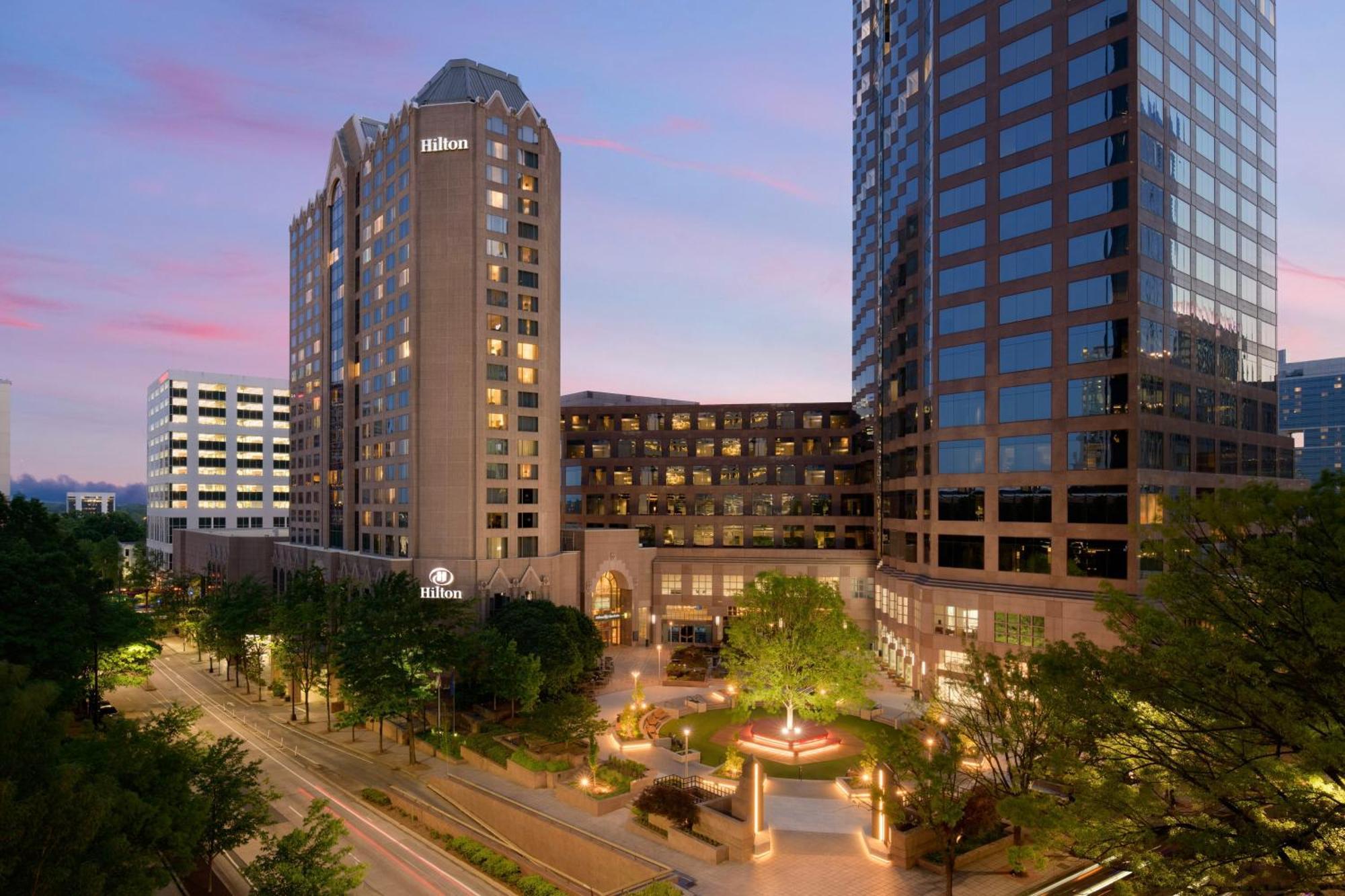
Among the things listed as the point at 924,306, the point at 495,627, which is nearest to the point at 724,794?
the point at 495,627

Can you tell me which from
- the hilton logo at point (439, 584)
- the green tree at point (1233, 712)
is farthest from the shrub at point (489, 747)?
the green tree at point (1233, 712)

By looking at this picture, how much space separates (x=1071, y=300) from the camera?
202ft

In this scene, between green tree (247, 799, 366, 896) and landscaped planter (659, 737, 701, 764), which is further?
landscaped planter (659, 737, 701, 764)

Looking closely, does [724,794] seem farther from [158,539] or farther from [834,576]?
[158,539]

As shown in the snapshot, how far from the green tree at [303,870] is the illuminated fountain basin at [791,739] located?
99.4 ft

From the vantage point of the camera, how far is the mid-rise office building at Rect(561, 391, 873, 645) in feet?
317

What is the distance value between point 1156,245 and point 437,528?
7072 cm

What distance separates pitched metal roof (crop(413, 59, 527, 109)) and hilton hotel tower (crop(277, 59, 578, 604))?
0.23 metres

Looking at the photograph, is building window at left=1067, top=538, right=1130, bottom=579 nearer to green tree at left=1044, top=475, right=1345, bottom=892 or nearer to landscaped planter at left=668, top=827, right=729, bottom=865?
green tree at left=1044, top=475, right=1345, bottom=892

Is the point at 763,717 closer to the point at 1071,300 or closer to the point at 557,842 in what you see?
the point at 557,842

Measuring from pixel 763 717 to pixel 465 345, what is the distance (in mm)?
49295

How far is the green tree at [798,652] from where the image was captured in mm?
52875

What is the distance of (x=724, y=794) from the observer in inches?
1587

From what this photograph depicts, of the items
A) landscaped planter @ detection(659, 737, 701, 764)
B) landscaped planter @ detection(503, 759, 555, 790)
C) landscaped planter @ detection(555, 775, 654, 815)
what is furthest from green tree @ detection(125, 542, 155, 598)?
landscaped planter @ detection(659, 737, 701, 764)
